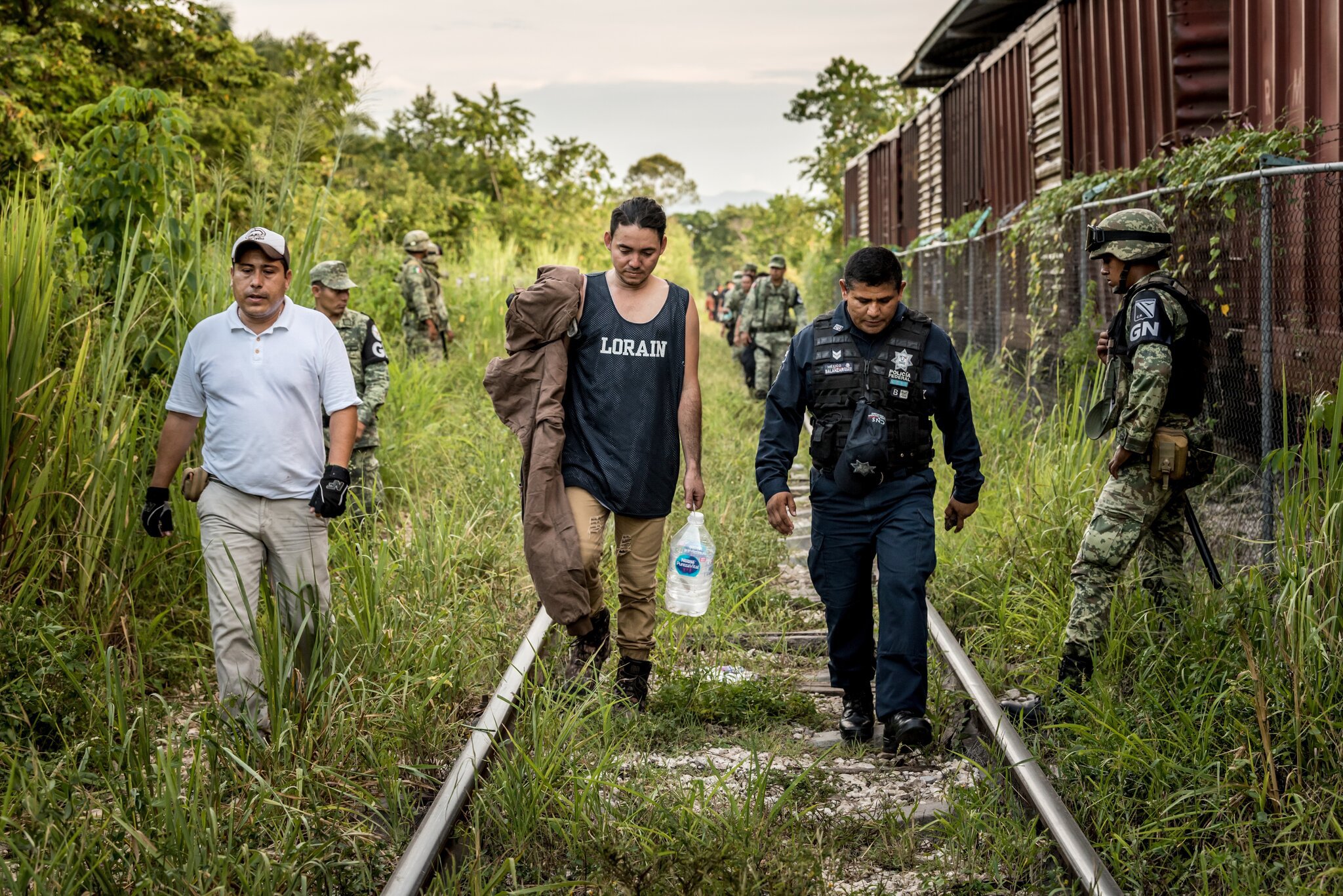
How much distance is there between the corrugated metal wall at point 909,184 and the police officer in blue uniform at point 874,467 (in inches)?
664

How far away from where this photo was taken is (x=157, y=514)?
4758 mm

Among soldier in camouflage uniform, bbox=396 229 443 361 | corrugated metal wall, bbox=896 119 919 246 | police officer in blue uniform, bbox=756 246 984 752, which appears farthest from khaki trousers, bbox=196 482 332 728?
corrugated metal wall, bbox=896 119 919 246

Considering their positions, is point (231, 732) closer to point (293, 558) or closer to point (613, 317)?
point (293, 558)

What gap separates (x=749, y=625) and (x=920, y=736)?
1.74m

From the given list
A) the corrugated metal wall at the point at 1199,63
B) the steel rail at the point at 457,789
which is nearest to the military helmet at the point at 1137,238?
the steel rail at the point at 457,789

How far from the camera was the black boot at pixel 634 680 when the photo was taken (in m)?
5.20

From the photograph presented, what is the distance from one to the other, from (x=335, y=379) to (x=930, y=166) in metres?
16.3

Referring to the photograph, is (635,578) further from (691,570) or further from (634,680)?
(634,680)

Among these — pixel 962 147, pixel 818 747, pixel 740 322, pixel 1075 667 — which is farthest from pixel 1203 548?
pixel 962 147

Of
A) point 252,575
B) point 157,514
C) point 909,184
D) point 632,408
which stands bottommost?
point 252,575

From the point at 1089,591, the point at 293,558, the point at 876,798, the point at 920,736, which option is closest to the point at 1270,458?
the point at 1089,591

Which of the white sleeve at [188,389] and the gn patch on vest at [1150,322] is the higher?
the gn patch on vest at [1150,322]

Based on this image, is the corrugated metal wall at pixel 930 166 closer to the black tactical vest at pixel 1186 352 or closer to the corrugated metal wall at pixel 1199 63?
the corrugated metal wall at pixel 1199 63

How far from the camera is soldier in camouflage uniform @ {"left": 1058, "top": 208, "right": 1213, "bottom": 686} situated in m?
4.85
